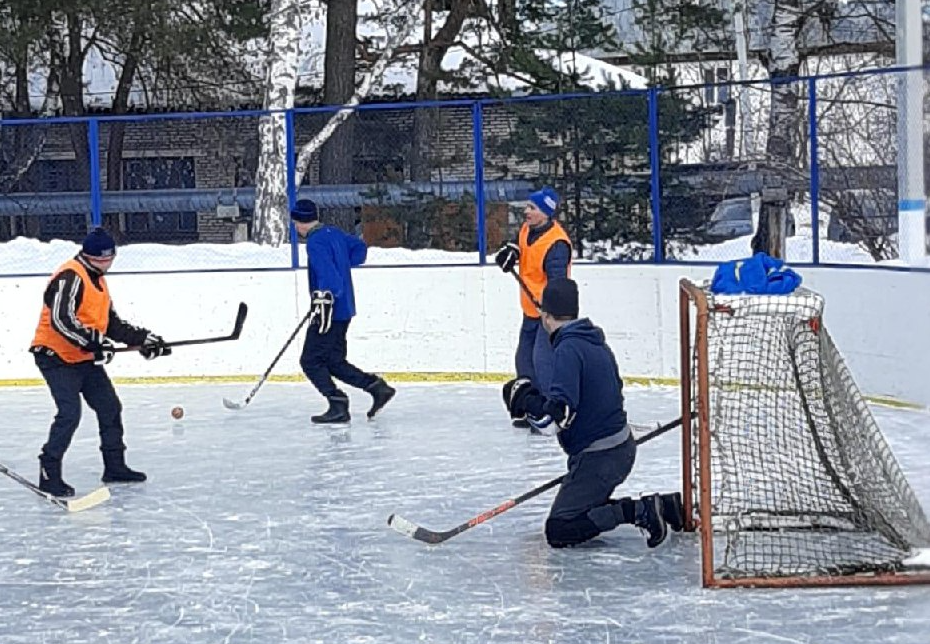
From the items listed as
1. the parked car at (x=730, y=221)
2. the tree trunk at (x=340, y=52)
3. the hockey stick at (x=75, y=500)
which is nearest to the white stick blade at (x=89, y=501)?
the hockey stick at (x=75, y=500)

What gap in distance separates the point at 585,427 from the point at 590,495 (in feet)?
0.86

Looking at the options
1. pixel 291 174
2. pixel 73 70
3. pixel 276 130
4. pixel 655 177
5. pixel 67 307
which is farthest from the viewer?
pixel 73 70

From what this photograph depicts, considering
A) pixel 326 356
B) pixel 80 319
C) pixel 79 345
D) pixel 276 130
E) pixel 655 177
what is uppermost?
pixel 276 130

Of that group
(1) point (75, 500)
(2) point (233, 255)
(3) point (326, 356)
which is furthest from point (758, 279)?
(2) point (233, 255)

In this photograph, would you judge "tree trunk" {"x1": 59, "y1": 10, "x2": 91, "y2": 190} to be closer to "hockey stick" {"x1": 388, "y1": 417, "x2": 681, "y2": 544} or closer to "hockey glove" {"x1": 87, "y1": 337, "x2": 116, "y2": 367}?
"hockey glove" {"x1": 87, "y1": 337, "x2": 116, "y2": 367}

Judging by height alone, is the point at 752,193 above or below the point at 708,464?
above

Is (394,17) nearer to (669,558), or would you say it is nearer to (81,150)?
(81,150)

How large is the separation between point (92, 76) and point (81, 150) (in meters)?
9.98

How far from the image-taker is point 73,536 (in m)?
7.06

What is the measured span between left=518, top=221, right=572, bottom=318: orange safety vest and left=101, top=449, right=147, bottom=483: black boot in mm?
2205

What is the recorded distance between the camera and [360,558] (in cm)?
650

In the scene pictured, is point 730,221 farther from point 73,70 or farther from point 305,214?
point 73,70

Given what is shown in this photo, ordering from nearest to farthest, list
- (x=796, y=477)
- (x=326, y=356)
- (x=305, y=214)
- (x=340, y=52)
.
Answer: (x=796, y=477), (x=305, y=214), (x=326, y=356), (x=340, y=52)

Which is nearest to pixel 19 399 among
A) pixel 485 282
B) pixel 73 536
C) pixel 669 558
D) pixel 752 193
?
pixel 485 282
